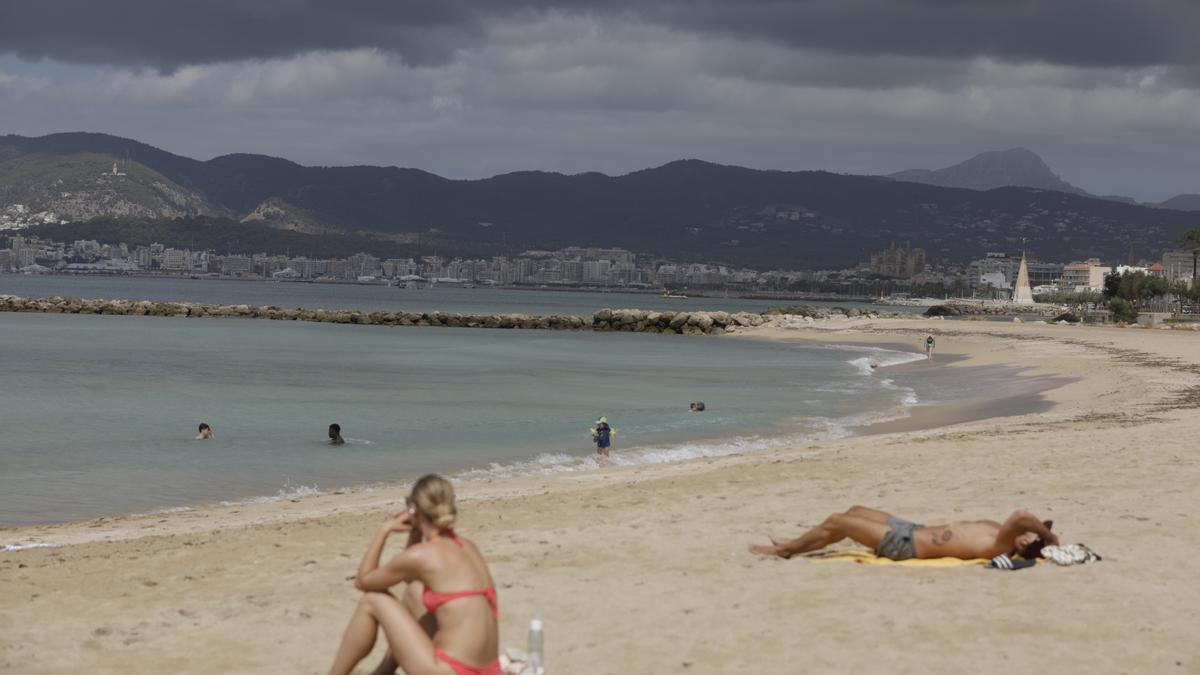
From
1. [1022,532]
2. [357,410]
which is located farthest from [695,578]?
[357,410]

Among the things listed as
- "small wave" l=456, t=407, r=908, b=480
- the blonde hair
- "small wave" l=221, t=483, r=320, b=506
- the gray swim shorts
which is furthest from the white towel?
"small wave" l=221, t=483, r=320, b=506

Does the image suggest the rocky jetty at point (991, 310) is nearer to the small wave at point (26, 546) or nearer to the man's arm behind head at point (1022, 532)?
the small wave at point (26, 546)

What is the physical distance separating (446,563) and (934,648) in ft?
10.3

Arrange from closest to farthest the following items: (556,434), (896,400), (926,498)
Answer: (926,498) → (556,434) → (896,400)

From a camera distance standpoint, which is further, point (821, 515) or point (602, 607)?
point (821, 515)

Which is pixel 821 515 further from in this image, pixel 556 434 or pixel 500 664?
pixel 556 434

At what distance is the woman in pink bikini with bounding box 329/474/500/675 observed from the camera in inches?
240

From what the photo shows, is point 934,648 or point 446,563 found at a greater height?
point 446,563

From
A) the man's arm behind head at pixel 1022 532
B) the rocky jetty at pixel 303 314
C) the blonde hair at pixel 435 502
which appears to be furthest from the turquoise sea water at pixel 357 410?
the rocky jetty at pixel 303 314

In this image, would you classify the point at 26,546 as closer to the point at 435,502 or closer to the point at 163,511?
the point at 163,511

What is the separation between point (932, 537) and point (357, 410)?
72.6ft

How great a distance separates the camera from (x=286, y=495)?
1686 centimetres

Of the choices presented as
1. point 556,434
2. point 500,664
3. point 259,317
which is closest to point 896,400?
point 556,434

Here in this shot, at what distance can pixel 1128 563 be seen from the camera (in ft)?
30.2
